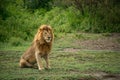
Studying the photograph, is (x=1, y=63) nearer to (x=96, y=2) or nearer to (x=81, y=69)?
(x=81, y=69)

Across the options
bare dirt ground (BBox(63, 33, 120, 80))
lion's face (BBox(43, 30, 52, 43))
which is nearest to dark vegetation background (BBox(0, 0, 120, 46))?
bare dirt ground (BBox(63, 33, 120, 80))

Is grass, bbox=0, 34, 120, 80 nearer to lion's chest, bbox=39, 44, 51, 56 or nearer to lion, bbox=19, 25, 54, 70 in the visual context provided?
lion, bbox=19, 25, 54, 70

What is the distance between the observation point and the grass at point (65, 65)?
9.55 meters

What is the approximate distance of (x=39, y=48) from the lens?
10.4 metres

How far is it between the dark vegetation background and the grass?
3.35 metres

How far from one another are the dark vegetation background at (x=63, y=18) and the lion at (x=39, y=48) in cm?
599

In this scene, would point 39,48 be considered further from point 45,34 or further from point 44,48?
point 45,34

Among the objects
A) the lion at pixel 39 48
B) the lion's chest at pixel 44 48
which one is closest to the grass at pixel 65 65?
the lion at pixel 39 48

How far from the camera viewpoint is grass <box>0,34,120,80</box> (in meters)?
9.55

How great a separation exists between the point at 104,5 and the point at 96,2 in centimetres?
80

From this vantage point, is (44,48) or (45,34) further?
(44,48)

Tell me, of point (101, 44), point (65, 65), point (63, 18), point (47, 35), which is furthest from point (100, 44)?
point (63, 18)

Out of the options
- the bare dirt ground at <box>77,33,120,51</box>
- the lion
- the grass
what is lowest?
the bare dirt ground at <box>77,33,120,51</box>

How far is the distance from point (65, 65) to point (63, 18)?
14.8 metres
